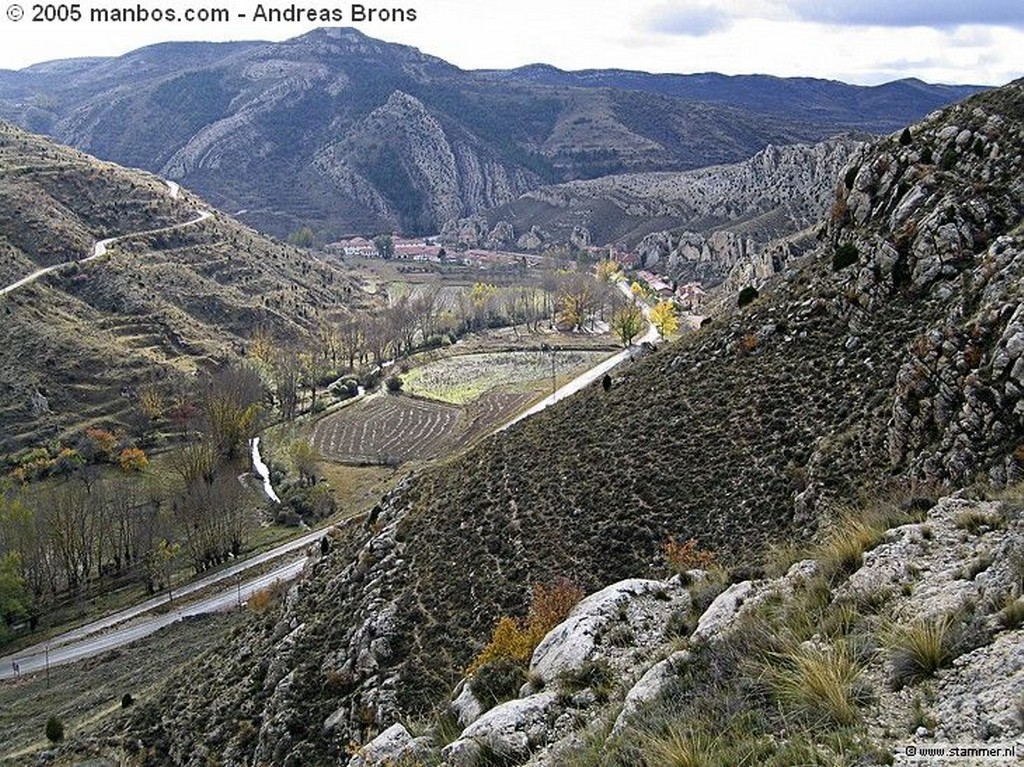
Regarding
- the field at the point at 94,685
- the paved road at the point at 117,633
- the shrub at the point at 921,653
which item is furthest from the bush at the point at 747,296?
the paved road at the point at 117,633

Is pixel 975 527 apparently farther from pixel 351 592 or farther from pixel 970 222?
pixel 351 592

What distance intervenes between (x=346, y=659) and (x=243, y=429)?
2416 inches

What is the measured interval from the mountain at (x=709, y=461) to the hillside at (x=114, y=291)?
220ft

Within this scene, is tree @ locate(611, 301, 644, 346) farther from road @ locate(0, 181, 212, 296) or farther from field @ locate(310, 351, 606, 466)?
road @ locate(0, 181, 212, 296)

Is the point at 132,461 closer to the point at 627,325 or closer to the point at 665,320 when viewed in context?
the point at 627,325

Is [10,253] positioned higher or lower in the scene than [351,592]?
higher

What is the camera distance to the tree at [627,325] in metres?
112

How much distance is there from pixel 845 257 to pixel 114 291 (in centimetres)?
9957

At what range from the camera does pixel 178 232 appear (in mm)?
124750

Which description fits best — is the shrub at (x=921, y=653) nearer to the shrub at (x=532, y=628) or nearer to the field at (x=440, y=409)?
the shrub at (x=532, y=628)

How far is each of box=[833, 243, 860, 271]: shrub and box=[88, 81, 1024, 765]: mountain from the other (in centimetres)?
11

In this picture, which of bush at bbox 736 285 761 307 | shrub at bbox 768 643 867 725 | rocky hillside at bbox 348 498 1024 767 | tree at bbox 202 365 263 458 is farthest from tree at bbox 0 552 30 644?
shrub at bbox 768 643 867 725

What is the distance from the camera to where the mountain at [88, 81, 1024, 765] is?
21.3 meters

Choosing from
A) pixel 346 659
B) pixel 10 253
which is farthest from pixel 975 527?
pixel 10 253
